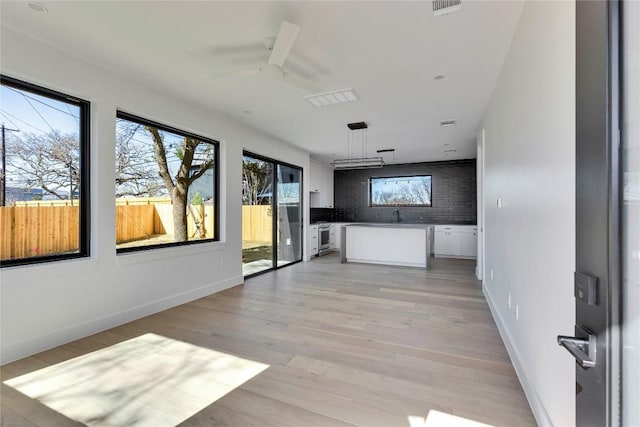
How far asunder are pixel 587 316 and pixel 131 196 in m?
3.78

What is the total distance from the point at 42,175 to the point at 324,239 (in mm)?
6038

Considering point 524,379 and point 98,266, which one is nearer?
point 524,379

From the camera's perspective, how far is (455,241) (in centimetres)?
732

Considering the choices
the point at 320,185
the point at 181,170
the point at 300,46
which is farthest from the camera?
the point at 320,185

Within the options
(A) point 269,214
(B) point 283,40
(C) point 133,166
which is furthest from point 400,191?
(B) point 283,40

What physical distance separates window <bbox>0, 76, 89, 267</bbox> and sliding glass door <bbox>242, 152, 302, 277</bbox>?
2.35 m

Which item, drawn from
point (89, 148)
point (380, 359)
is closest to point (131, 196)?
point (89, 148)

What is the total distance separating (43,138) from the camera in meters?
2.57

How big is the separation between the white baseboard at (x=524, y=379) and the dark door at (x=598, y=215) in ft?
3.77

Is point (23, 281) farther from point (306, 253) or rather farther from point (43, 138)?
point (306, 253)

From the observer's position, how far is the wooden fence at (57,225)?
7.82ft

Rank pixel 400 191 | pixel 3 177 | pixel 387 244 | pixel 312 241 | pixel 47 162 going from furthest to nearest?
pixel 400 191 → pixel 312 241 → pixel 387 244 → pixel 47 162 → pixel 3 177

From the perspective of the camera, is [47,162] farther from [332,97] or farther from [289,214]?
[289,214]

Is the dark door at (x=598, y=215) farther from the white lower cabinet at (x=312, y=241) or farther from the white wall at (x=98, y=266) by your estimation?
the white lower cabinet at (x=312, y=241)
